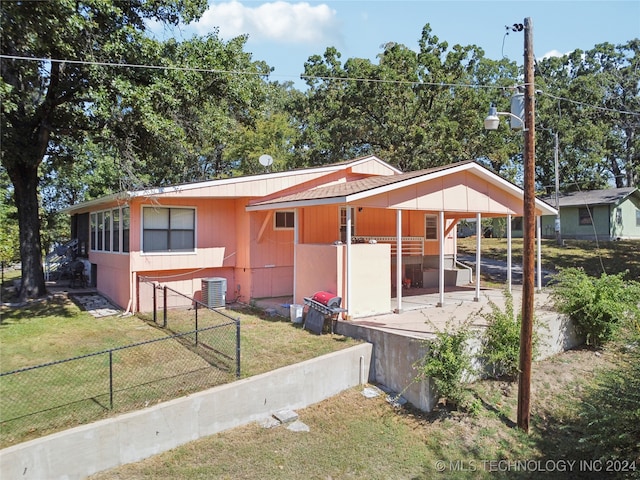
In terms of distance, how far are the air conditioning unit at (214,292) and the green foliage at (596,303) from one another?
8613 millimetres

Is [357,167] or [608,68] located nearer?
[357,167]

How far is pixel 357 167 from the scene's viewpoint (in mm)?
12945

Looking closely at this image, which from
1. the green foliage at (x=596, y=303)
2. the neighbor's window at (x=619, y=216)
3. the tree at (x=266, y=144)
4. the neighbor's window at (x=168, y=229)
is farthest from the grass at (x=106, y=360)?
the neighbor's window at (x=619, y=216)

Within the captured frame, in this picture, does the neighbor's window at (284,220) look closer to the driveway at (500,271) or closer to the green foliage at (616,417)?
the green foliage at (616,417)

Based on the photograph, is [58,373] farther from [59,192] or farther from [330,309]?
[59,192]

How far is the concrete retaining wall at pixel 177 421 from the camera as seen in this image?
182 inches

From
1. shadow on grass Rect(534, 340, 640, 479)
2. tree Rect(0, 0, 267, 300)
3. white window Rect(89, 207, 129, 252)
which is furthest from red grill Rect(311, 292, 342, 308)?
white window Rect(89, 207, 129, 252)

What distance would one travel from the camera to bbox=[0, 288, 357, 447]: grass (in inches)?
218

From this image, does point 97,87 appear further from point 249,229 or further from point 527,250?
point 527,250

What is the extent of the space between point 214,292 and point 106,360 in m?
3.95

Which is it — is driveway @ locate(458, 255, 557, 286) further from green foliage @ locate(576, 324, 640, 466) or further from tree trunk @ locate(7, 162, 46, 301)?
tree trunk @ locate(7, 162, 46, 301)

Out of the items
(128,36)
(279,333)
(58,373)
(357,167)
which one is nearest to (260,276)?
(279,333)

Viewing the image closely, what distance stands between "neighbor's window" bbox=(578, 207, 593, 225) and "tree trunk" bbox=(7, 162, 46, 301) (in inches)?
1201

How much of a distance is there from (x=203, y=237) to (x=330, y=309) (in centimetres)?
484
